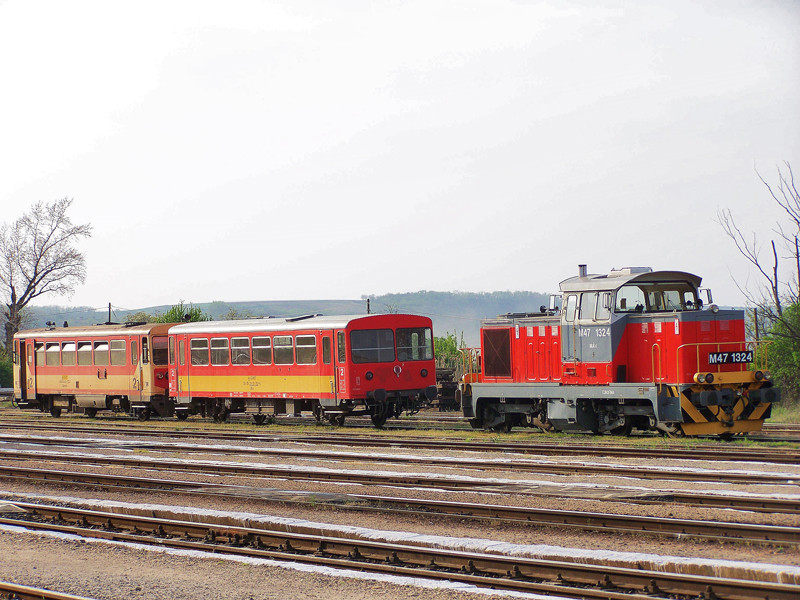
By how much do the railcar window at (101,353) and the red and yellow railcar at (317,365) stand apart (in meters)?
4.55

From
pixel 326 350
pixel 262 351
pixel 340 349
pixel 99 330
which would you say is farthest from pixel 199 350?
pixel 340 349

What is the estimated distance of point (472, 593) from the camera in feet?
28.9

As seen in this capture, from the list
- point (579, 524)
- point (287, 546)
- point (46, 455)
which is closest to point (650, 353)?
point (579, 524)

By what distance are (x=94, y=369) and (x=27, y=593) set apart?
2697cm

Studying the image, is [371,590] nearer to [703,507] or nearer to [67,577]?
[67,577]

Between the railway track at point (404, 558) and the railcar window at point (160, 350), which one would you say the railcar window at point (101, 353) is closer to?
the railcar window at point (160, 350)

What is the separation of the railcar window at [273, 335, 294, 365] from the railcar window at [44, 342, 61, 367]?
1198cm

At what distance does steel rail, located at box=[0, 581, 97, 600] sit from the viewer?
887 cm

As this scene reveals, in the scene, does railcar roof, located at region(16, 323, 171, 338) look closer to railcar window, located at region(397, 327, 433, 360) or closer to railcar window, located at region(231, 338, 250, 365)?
railcar window, located at region(231, 338, 250, 365)

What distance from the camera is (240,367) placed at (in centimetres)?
2978

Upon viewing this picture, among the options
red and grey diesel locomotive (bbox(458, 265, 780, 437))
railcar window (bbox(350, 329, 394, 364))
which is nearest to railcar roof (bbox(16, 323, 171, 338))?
railcar window (bbox(350, 329, 394, 364))

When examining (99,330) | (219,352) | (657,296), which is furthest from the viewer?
(99,330)

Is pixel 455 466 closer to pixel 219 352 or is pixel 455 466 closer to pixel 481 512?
Result: pixel 481 512

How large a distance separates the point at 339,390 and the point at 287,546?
1592 cm
